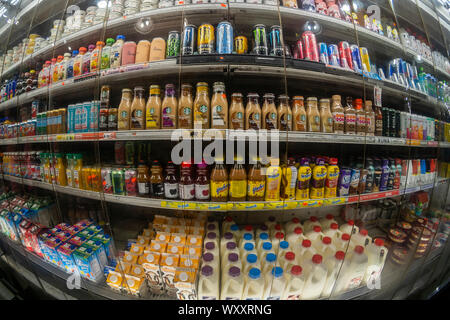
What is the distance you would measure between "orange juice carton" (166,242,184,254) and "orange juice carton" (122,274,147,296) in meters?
0.18

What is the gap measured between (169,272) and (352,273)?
35.3 inches

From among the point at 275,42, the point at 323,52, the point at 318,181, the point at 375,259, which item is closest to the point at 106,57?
the point at 275,42

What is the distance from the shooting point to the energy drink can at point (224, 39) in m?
0.94

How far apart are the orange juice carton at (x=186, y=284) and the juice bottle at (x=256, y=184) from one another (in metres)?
0.46

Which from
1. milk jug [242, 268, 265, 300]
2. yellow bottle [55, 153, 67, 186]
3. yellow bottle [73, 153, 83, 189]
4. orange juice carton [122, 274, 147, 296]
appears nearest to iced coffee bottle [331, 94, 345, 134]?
milk jug [242, 268, 265, 300]

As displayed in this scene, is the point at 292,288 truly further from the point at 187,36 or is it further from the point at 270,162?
the point at 187,36

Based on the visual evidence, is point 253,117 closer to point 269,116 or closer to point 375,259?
point 269,116

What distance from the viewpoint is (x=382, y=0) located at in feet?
3.99

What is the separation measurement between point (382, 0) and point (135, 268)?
2.44m

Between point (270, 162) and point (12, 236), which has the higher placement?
point (270, 162)

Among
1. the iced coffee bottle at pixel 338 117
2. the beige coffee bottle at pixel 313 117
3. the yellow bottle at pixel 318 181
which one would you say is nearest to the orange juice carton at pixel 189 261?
the yellow bottle at pixel 318 181

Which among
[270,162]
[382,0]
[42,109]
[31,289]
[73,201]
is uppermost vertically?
[382,0]
